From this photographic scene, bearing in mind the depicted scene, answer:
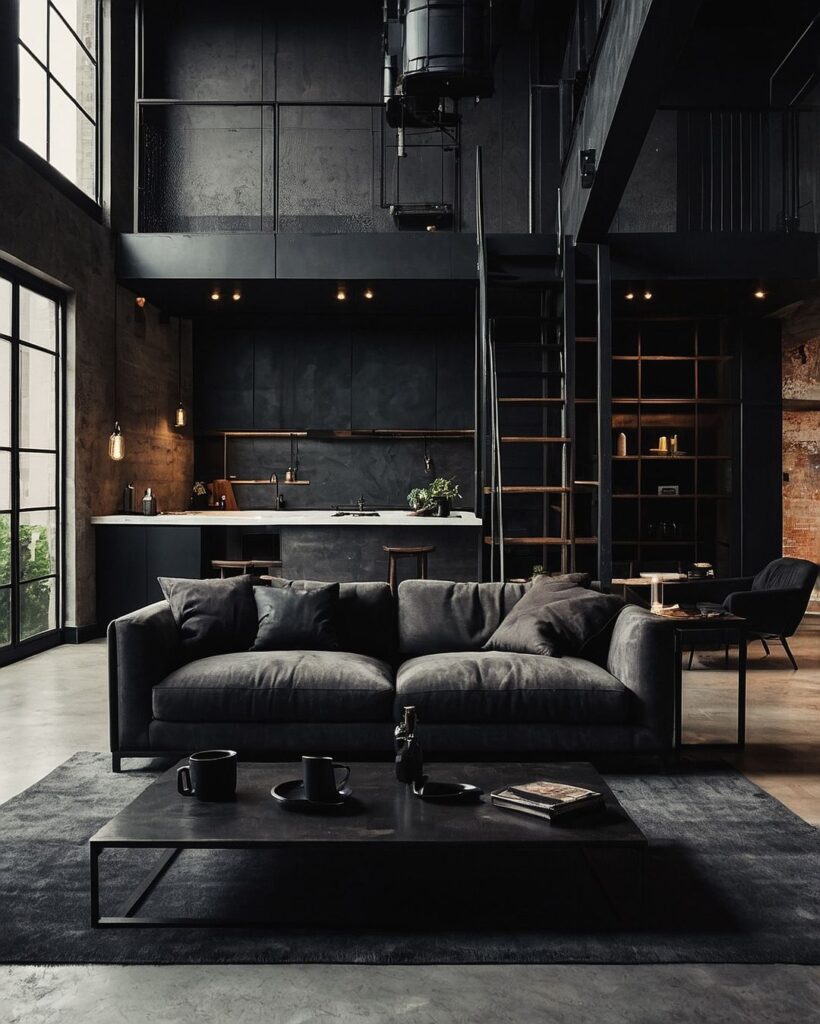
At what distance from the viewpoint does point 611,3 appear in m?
5.43

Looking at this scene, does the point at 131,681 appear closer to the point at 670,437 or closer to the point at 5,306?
the point at 5,306

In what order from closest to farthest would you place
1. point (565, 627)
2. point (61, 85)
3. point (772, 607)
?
1. point (565, 627)
2. point (772, 607)
3. point (61, 85)

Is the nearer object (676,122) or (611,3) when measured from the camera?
(611,3)

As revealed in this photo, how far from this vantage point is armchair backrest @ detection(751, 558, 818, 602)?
280 inches

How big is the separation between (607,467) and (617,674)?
11.1 ft

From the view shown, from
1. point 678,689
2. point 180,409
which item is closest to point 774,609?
point 678,689

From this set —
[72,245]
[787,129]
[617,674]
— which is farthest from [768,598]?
[72,245]

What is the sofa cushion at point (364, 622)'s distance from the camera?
16.7 feet

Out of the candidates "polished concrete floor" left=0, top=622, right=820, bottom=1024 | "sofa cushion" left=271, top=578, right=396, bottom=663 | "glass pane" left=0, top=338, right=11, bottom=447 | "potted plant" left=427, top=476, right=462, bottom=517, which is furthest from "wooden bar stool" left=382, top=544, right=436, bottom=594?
"polished concrete floor" left=0, top=622, right=820, bottom=1024

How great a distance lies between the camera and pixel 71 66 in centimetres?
843

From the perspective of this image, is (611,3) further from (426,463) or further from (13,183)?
(426,463)

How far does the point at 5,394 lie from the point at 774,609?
225 inches

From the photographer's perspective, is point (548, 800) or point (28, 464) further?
point (28, 464)

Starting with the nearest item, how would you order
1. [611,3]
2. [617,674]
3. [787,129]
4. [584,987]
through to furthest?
[584,987], [617,674], [611,3], [787,129]
